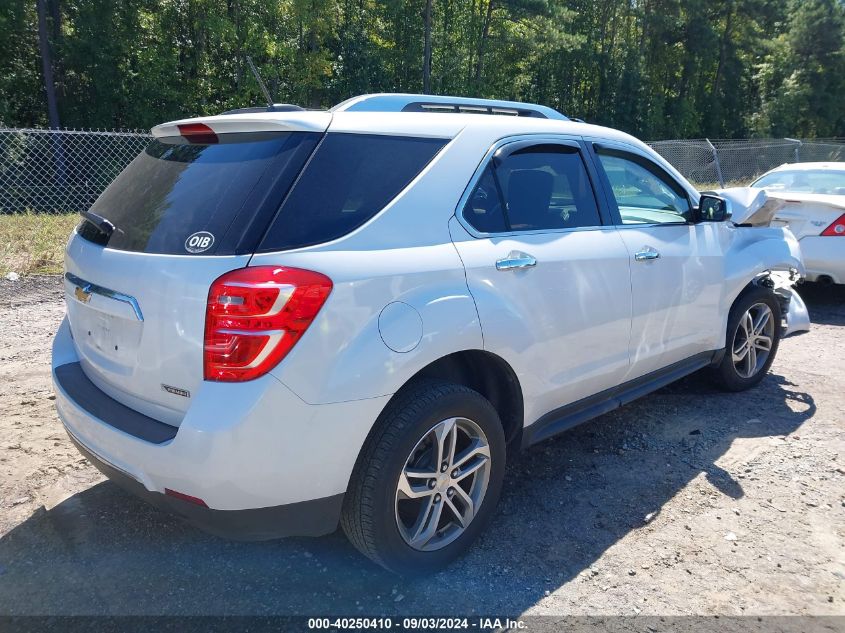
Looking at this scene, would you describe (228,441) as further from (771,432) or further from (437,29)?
(437,29)

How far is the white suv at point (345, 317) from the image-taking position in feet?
7.24

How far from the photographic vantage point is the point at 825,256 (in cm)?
712

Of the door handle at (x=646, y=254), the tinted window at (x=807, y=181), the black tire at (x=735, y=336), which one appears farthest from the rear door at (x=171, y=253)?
the tinted window at (x=807, y=181)

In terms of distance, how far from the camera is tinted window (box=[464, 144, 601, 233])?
296 cm

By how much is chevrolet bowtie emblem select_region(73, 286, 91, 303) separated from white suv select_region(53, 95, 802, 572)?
0.07 feet

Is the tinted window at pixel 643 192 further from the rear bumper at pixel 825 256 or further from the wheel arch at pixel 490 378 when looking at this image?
the rear bumper at pixel 825 256

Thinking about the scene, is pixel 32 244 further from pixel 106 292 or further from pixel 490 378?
pixel 490 378

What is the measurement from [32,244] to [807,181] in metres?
10.2

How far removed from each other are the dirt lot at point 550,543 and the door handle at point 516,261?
127 centimetres

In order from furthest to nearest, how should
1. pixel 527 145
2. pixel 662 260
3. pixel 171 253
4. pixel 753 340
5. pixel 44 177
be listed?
pixel 44 177 → pixel 753 340 → pixel 662 260 → pixel 527 145 → pixel 171 253

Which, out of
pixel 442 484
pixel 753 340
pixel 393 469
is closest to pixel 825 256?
pixel 753 340

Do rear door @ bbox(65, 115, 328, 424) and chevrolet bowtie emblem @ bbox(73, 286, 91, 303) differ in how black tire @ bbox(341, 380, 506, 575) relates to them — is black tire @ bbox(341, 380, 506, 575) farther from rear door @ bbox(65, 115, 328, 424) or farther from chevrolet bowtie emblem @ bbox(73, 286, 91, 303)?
chevrolet bowtie emblem @ bbox(73, 286, 91, 303)

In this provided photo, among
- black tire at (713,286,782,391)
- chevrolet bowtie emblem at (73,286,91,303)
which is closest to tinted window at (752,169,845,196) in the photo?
black tire at (713,286,782,391)

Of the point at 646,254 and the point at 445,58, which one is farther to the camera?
the point at 445,58
